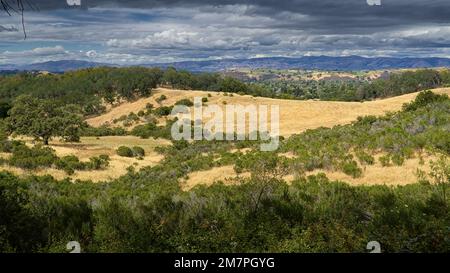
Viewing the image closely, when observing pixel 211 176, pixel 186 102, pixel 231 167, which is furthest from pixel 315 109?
pixel 211 176

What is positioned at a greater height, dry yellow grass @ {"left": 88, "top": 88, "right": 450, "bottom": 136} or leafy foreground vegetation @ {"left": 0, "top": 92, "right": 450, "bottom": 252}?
leafy foreground vegetation @ {"left": 0, "top": 92, "right": 450, "bottom": 252}

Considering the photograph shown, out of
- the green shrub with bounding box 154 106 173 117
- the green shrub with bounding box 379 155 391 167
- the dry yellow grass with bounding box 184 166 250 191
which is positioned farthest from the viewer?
the green shrub with bounding box 154 106 173 117

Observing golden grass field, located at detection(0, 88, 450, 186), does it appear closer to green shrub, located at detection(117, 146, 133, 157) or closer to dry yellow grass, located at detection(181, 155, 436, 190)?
dry yellow grass, located at detection(181, 155, 436, 190)

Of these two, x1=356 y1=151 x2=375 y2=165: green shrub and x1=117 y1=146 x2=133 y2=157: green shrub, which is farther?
x1=117 y1=146 x2=133 y2=157: green shrub

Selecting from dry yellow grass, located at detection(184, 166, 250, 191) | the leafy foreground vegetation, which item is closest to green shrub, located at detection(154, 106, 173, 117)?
dry yellow grass, located at detection(184, 166, 250, 191)

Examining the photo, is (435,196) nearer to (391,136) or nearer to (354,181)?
(354,181)

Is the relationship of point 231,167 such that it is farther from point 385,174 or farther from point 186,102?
point 186,102

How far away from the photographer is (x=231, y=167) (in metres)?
25.9

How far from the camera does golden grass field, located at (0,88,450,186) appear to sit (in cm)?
1920

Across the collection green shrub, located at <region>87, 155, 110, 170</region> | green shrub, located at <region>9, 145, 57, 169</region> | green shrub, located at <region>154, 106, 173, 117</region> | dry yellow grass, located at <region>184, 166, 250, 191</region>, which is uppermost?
dry yellow grass, located at <region>184, 166, 250, 191</region>

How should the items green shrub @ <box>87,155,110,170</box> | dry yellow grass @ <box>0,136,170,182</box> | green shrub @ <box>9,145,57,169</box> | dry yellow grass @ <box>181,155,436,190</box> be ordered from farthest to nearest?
green shrub @ <box>87,155,110,170</box> < green shrub @ <box>9,145,57,169</box> < dry yellow grass @ <box>0,136,170,182</box> < dry yellow grass @ <box>181,155,436,190</box>

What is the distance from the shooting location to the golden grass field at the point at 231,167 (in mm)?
19203
